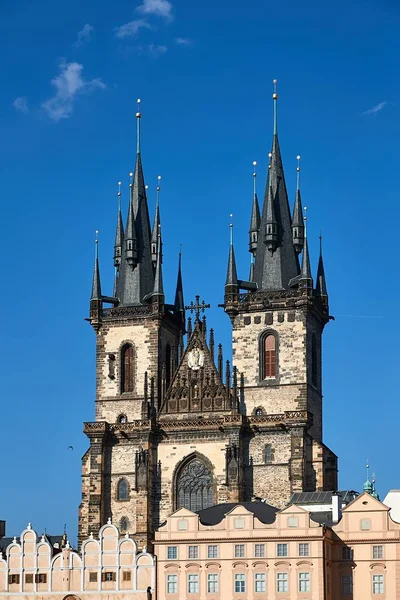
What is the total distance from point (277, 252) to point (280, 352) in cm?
705

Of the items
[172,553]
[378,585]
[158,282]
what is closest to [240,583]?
[172,553]

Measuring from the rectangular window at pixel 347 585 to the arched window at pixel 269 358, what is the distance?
19.5 metres

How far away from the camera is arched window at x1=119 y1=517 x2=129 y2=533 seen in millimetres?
96562

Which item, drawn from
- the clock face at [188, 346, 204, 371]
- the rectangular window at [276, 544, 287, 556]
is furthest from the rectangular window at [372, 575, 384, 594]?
the clock face at [188, 346, 204, 371]

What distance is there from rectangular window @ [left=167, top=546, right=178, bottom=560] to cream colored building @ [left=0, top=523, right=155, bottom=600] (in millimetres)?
1386

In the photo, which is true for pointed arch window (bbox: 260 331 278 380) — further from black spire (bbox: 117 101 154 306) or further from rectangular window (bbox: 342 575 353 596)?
rectangular window (bbox: 342 575 353 596)

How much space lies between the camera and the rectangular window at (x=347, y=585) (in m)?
80.2

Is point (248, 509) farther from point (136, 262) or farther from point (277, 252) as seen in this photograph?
point (136, 262)

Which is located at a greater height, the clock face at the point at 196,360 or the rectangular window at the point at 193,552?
the clock face at the point at 196,360

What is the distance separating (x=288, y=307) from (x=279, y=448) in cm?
893

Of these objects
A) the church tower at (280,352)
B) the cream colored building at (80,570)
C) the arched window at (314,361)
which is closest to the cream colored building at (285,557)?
the cream colored building at (80,570)

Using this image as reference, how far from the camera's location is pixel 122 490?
321 ft

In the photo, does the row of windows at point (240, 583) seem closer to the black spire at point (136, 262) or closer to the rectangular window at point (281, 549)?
the rectangular window at point (281, 549)

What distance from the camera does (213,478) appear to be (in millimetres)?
96562
